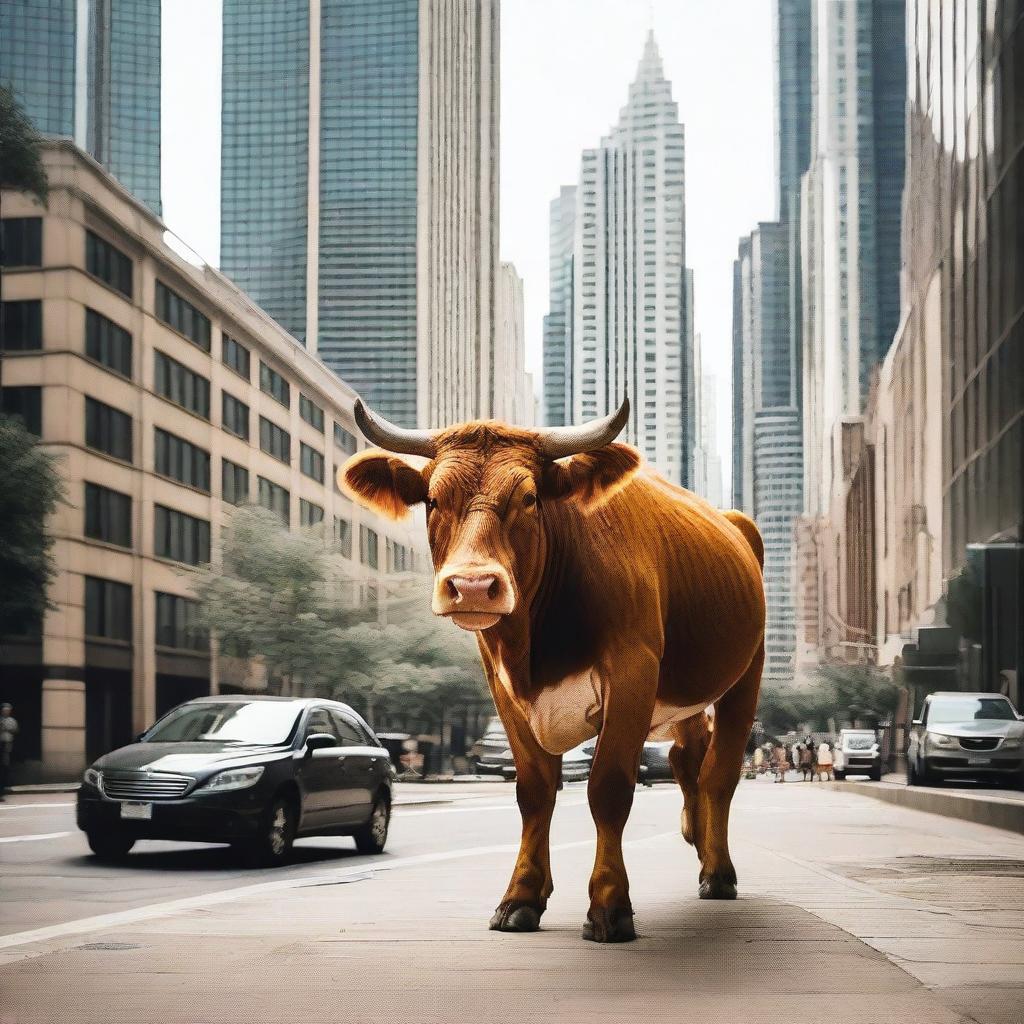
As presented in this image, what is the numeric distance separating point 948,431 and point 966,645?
25.8ft

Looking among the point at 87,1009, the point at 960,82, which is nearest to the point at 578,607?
the point at 87,1009

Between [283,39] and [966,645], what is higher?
[283,39]

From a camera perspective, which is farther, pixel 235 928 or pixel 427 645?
pixel 427 645

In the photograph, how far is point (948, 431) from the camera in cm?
5912

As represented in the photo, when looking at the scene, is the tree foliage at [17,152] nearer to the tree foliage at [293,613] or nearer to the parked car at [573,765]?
the parked car at [573,765]

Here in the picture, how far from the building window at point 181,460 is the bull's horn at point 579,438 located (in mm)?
53517

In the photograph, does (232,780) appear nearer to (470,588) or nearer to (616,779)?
(616,779)

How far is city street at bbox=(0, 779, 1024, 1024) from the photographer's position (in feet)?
18.0

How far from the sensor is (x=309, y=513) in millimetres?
79750

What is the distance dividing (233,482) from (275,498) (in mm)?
6387

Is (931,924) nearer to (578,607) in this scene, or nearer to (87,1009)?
(578,607)

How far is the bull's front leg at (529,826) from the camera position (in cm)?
740

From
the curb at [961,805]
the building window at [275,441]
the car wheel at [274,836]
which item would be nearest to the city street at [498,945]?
the car wheel at [274,836]

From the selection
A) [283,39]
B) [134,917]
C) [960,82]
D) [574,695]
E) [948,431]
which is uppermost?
[283,39]
